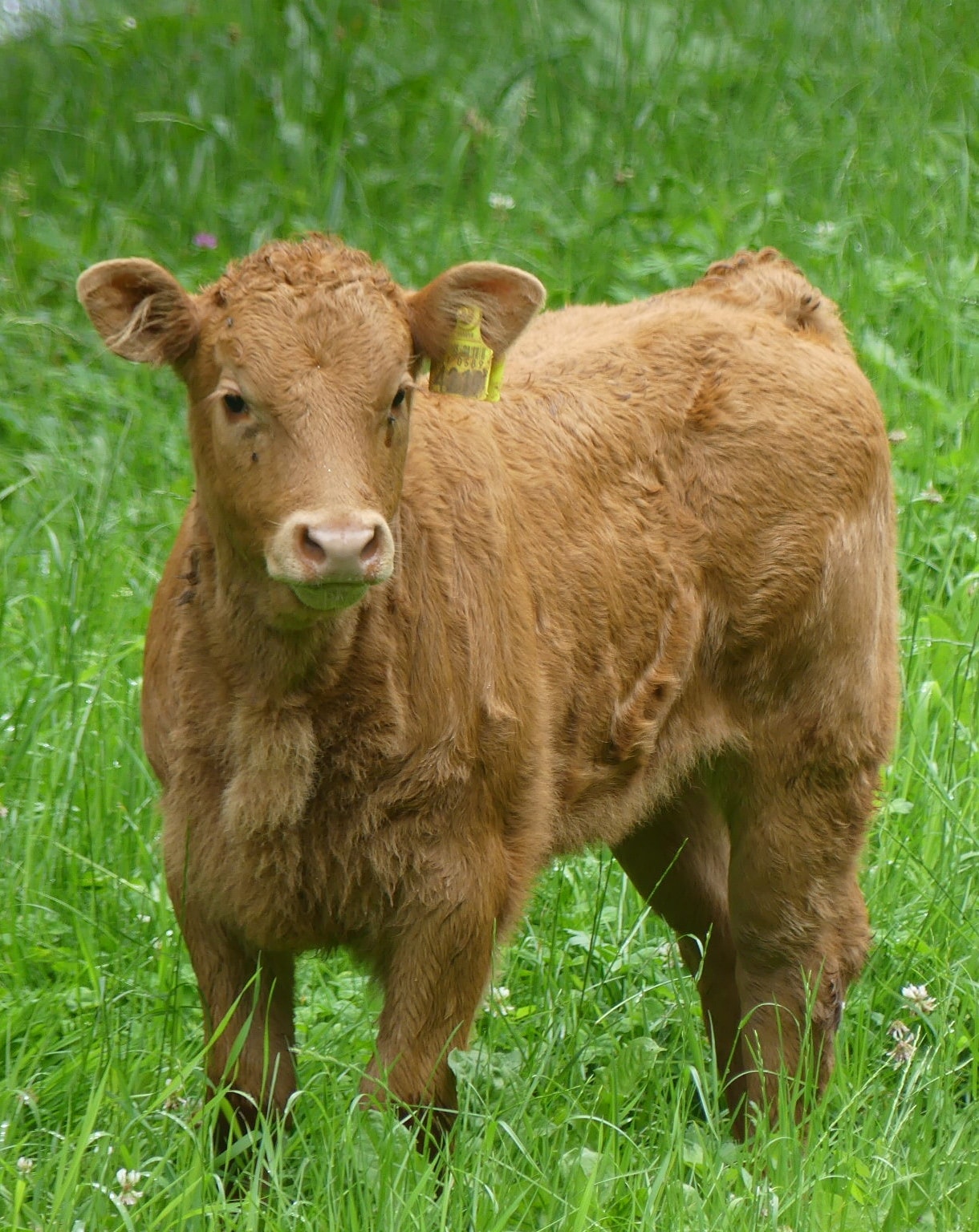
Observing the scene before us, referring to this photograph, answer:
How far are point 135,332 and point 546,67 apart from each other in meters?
6.14

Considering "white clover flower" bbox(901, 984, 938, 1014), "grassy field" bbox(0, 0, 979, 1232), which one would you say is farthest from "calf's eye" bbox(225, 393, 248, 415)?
"white clover flower" bbox(901, 984, 938, 1014)

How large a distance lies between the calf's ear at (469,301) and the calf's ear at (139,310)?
481 mm

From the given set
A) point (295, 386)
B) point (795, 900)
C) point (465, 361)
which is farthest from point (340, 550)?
point (795, 900)

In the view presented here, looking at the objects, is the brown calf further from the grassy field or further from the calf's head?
the grassy field

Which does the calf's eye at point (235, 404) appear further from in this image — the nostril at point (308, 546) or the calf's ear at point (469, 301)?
the calf's ear at point (469, 301)

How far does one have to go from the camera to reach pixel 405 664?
3732mm

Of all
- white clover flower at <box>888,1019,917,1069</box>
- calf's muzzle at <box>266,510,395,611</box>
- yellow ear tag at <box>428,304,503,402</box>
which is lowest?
white clover flower at <box>888,1019,917,1069</box>

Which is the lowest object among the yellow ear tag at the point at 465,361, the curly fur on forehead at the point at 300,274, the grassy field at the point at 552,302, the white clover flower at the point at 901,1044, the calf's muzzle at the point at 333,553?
the white clover flower at the point at 901,1044

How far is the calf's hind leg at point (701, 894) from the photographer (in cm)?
496

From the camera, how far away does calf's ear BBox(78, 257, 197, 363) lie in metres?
3.56

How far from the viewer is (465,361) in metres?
3.81

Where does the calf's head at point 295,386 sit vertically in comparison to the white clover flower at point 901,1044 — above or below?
above

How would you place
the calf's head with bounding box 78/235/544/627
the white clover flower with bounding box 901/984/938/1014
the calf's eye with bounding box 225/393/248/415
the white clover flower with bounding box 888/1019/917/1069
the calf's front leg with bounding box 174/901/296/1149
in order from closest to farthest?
the calf's head with bounding box 78/235/544/627, the calf's eye with bounding box 225/393/248/415, the calf's front leg with bounding box 174/901/296/1149, the white clover flower with bounding box 888/1019/917/1069, the white clover flower with bounding box 901/984/938/1014

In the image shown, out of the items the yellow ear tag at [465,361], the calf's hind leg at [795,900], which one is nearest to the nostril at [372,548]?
the yellow ear tag at [465,361]
